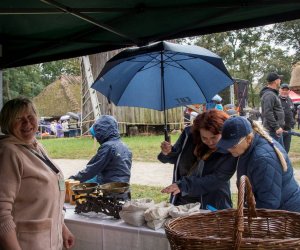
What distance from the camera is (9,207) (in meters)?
2.06

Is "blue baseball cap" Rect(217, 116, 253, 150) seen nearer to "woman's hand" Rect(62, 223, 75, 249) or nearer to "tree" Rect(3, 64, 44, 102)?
"woman's hand" Rect(62, 223, 75, 249)

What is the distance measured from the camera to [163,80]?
420 centimetres

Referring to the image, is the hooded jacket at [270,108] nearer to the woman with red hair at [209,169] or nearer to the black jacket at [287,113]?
the black jacket at [287,113]

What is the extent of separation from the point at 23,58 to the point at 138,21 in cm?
139

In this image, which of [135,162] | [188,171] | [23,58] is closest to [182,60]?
[188,171]

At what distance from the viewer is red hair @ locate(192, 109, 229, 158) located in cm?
298

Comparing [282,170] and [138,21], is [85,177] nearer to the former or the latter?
[138,21]

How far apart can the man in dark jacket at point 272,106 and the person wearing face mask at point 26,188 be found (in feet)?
17.4

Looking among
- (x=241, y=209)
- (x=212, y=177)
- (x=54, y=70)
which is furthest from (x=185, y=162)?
(x=54, y=70)

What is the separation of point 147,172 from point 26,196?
733 centimetres

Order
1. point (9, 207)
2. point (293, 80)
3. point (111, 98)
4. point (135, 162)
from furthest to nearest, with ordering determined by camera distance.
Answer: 1. point (293, 80)
2. point (135, 162)
3. point (111, 98)
4. point (9, 207)

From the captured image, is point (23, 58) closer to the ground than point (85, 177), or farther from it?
farther from it

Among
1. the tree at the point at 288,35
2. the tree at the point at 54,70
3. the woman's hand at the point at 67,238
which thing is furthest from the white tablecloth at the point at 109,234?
the tree at the point at 54,70

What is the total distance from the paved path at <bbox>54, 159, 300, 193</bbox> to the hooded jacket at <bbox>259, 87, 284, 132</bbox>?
1218 millimetres
